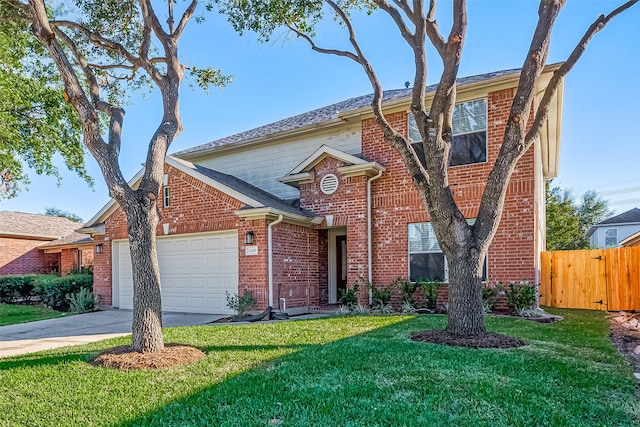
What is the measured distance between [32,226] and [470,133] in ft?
79.1

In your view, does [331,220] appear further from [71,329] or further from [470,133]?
[71,329]

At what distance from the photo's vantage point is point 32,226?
903 inches

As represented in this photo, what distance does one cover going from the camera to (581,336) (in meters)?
6.88

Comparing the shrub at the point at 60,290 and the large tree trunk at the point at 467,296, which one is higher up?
the large tree trunk at the point at 467,296

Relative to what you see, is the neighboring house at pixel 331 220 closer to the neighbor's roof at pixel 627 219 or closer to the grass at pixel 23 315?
the grass at pixel 23 315

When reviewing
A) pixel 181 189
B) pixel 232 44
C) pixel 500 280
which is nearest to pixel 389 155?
pixel 500 280

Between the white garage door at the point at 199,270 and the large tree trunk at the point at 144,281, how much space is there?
528 centimetres

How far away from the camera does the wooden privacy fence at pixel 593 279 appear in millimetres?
10953

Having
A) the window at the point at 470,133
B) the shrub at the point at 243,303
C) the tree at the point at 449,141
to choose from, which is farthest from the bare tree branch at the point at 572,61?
the shrub at the point at 243,303

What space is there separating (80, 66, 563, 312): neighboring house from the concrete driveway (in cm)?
126

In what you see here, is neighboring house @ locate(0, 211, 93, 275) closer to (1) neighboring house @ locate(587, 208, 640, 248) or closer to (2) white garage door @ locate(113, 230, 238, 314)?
(2) white garage door @ locate(113, 230, 238, 314)

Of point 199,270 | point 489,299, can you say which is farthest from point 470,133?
point 199,270

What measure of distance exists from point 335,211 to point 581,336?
21.6ft

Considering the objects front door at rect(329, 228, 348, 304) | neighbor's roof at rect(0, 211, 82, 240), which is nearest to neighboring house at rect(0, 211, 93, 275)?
neighbor's roof at rect(0, 211, 82, 240)
